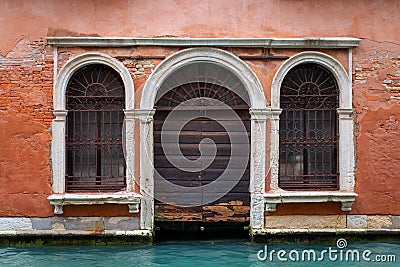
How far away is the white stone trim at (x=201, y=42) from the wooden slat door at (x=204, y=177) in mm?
1014

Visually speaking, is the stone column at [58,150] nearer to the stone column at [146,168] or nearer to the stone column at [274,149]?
the stone column at [146,168]

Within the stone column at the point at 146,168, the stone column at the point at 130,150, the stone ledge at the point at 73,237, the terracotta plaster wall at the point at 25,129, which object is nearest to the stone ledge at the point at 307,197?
the stone column at the point at 146,168

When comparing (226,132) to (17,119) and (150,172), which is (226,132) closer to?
(150,172)

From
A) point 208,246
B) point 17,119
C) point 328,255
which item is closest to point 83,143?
point 17,119

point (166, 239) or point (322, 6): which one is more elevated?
point (322, 6)

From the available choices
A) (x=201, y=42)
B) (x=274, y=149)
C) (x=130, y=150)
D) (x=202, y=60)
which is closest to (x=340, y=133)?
(x=274, y=149)

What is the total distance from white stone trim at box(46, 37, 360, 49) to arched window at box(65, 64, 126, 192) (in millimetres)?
378

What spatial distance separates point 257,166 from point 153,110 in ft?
5.48

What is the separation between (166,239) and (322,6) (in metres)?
4.07

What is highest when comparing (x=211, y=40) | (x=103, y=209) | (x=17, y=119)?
(x=211, y=40)

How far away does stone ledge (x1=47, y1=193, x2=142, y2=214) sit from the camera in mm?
8516

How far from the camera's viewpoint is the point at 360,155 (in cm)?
879

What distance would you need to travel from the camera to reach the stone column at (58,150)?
28.2 ft

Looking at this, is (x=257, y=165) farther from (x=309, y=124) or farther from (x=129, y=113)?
(x=129, y=113)
